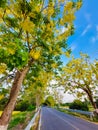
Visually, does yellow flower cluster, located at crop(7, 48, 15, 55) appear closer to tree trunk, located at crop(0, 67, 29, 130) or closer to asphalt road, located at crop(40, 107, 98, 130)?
tree trunk, located at crop(0, 67, 29, 130)

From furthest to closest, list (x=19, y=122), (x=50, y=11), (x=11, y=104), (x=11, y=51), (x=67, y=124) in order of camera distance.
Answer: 1. (x=19, y=122)
2. (x=67, y=124)
3. (x=50, y=11)
4. (x=11, y=104)
5. (x=11, y=51)

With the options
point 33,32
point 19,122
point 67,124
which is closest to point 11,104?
point 33,32

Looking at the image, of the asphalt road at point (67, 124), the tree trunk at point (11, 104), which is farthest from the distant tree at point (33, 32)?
the asphalt road at point (67, 124)

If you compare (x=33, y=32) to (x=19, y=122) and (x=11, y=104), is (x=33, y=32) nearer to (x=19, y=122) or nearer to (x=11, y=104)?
(x=11, y=104)

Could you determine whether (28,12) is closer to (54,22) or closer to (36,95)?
(54,22)

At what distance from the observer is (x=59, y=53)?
14.8 meters

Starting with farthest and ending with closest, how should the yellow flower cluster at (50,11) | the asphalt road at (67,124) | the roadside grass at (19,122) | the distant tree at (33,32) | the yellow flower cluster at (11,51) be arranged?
the roadside grass at (19,122) < the asphalt road at (67,124) < the yellow flower cluster at (50,11) < the distant tree at (33,32) < the yellow flower cluster at (11,51)

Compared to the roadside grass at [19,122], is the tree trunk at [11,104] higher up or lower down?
lower down

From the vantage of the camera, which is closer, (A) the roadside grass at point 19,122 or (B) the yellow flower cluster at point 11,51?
(B) the yellow flower cluster at point 11,51

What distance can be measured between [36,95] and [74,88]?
4330 centimetres

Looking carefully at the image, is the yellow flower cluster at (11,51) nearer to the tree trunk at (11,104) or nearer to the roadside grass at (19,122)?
the tree trunk at (11,104)

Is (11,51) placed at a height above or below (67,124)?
below

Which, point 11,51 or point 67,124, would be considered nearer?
point 11,51

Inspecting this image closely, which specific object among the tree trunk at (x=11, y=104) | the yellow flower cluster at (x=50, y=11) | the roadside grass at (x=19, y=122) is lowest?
the tree trunk at (x=11, y=104)
